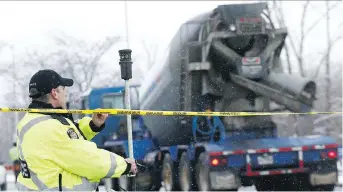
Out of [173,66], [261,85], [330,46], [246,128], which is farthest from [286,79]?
[330,46]

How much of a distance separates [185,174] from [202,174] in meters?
0.85

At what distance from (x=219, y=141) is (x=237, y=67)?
1.36 metres

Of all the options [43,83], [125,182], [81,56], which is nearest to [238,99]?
[125,182]

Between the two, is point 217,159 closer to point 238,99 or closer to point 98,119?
point 238,99

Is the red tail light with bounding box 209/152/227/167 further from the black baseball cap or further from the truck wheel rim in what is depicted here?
the black baseball cap

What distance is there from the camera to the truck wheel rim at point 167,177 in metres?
12.9

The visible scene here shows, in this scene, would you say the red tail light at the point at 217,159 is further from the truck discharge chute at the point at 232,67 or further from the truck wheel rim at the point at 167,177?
the truck wheel rim at the point at 167,177

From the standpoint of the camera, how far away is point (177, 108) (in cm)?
1146

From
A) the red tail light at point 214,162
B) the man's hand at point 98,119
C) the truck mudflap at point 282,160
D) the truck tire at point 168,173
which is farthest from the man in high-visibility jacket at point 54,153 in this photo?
the truck tire at point 168,173

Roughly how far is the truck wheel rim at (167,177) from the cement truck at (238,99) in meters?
1.03

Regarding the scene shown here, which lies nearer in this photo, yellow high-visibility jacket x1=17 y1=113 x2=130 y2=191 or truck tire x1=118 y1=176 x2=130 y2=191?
yellow high-visibility jacket x1=17 y1=113 x2=130 y2=191

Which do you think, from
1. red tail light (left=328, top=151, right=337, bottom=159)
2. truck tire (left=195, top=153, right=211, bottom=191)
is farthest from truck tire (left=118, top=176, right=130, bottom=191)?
red tail light (left=328, top=151, right=337, bottom=159)

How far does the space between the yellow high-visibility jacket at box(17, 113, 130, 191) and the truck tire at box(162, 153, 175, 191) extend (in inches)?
360

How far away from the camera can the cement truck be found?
10.8 meters
